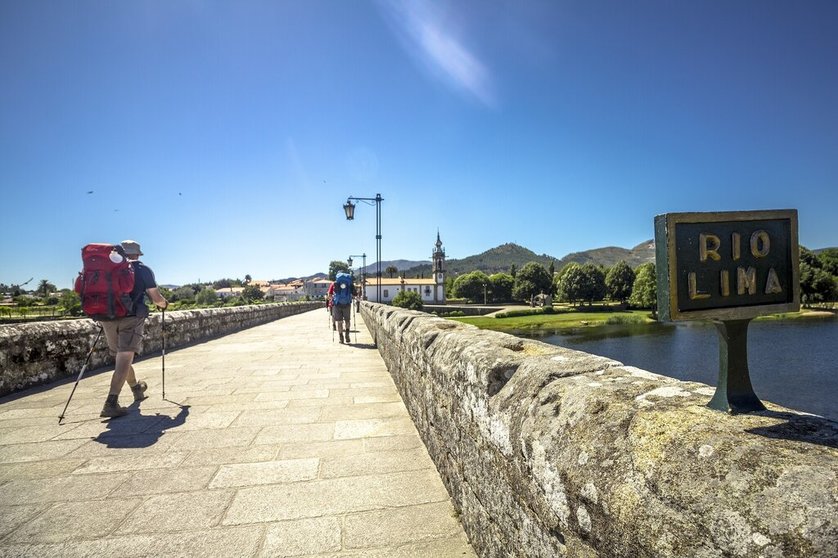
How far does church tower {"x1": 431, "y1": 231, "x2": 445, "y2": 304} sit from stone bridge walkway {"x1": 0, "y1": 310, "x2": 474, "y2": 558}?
10122cm

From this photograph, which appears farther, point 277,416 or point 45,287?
point 45,287

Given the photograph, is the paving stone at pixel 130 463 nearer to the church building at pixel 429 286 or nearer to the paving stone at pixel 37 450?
the paving stone at pixel 37 450

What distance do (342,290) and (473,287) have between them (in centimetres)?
9598

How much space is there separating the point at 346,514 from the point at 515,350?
4.86ft

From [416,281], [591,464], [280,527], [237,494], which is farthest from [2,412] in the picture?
[416,281]

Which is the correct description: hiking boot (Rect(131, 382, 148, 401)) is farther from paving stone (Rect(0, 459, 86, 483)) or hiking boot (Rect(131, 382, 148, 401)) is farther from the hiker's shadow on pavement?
paving stone (Rect(0, 459, 86, 483))

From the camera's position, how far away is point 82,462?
11.0 ft

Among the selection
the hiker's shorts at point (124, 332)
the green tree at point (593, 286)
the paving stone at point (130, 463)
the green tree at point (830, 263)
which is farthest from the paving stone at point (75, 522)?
the green tree at point (830, 263)

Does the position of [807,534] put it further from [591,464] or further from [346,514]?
[346,514]

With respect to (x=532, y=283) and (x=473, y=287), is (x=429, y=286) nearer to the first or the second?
(x=473, y=287)

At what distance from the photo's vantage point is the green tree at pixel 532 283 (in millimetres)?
91562

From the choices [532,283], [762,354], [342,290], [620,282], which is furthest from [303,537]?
[532,283]

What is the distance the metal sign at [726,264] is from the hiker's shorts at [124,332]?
5234mm

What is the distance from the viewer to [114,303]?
15.3ft
